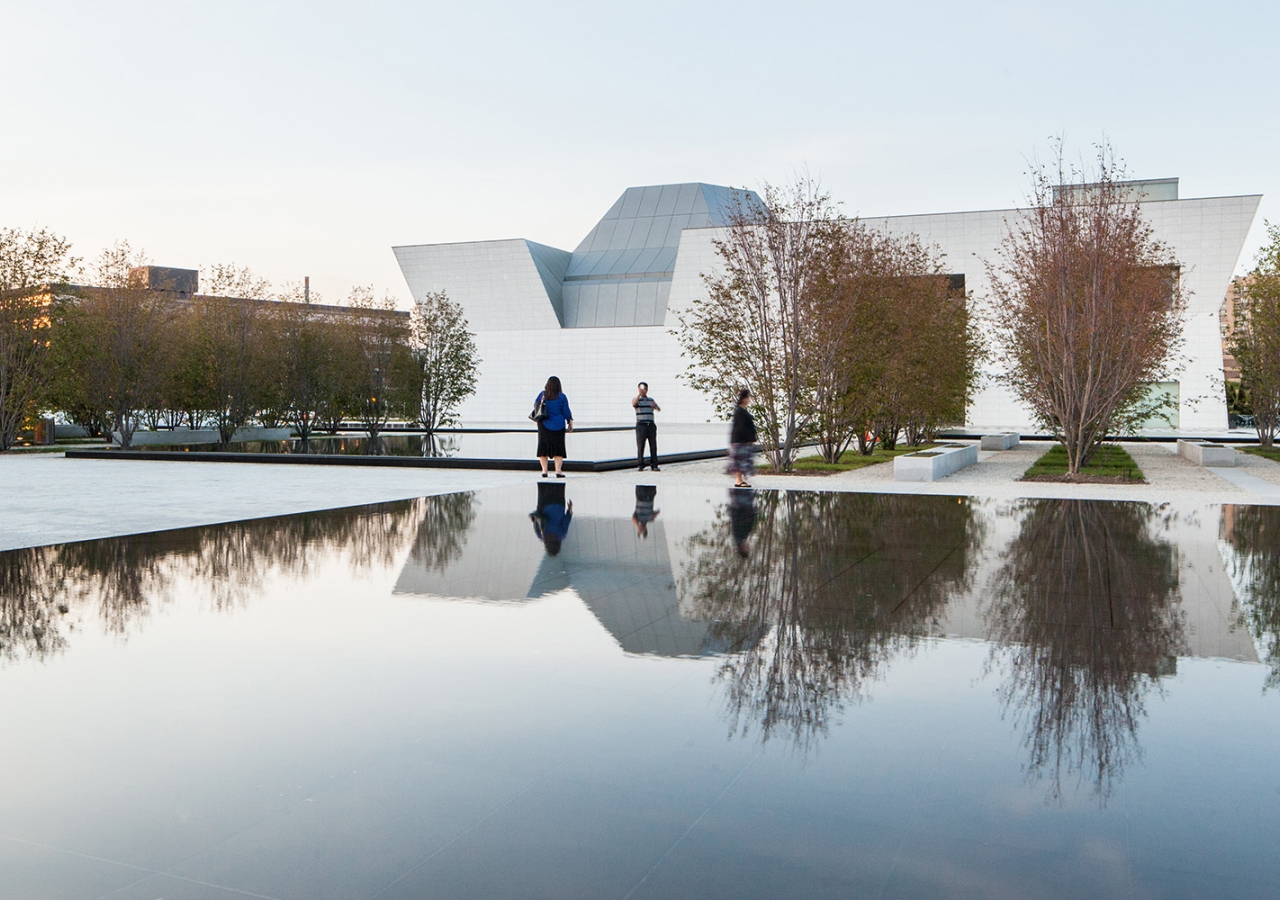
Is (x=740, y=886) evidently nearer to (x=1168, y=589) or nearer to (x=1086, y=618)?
(x=1086, y=618)

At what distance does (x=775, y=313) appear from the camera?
18.0m

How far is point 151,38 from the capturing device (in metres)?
18.2

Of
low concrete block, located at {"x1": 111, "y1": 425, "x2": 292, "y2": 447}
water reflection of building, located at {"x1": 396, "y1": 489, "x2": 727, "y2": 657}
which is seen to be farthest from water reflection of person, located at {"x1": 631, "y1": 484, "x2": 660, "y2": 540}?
low concrete block, located at {"x1": 111, "y1": 425, "x2": 292, "y2": 447}

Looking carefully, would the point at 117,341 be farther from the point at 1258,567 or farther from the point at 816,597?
the point at 1258,567

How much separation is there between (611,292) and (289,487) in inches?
1661

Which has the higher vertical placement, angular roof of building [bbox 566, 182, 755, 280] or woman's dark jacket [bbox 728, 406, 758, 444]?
angular roof of building [bbox 566, 182, 755, 280]

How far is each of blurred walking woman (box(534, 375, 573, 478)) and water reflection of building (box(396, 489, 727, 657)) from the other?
4.72m

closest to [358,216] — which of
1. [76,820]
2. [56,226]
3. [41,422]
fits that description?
[56,226]

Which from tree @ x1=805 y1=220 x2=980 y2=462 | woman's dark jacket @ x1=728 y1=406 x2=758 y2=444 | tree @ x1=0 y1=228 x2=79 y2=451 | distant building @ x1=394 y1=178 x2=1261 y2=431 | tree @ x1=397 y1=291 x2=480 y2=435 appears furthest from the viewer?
distant building @ x1=394 y1=178 x2=1261 y2=431

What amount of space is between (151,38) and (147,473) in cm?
807

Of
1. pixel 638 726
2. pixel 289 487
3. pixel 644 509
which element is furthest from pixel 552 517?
pixel 638 726

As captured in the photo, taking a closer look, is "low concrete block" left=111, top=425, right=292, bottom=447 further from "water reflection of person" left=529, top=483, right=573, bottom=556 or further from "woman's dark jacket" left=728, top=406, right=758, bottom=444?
"woman's dark jacket" left=728, top=406, right=758, bottom=444

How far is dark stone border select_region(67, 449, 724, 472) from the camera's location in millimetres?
17500

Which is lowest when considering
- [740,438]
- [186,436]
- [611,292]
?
[186,436]
